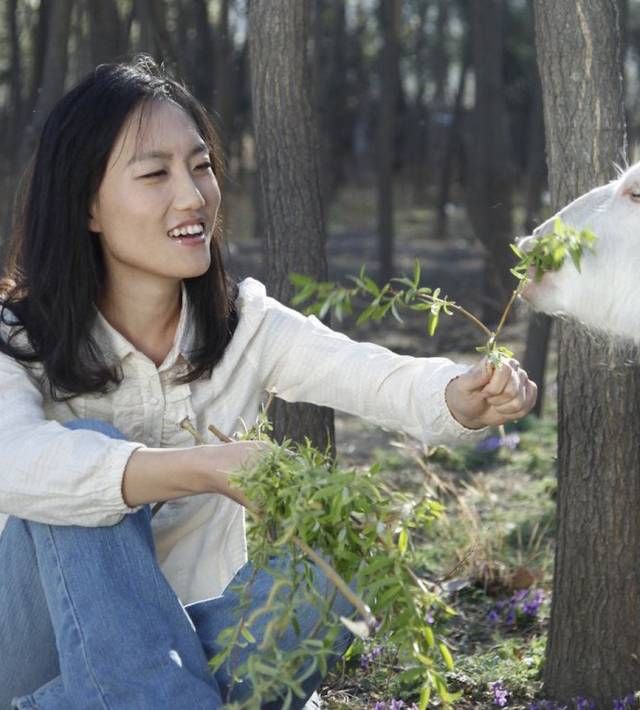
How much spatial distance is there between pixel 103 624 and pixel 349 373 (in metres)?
0.74

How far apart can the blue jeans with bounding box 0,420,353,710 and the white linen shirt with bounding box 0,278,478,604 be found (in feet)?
0.24

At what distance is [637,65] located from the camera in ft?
76.1

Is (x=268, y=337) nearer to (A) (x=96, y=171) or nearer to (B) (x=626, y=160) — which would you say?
(A) (x=96, y=171)

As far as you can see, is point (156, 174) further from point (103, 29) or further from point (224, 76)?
point (224, 76)

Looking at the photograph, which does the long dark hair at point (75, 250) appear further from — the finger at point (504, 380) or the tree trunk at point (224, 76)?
the tree trunk at point (224, 76)

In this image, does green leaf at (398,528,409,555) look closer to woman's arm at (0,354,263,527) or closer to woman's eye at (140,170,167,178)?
woman's arm at (0,354,263,527)

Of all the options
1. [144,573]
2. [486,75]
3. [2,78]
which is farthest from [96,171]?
[2,78]

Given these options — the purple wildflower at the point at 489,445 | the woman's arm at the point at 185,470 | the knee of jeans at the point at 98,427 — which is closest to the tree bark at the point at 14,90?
the purple wildflower at the point at 489,445

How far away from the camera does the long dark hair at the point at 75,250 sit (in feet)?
9.64

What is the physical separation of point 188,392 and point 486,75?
6.21 metres

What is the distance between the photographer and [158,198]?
2.92 m

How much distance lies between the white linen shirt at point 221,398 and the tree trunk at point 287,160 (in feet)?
2.67

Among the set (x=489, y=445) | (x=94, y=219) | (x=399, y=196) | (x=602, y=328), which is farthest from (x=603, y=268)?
(x=399, y=196)

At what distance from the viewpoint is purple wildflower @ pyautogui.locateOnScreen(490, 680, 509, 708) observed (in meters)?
3.39
